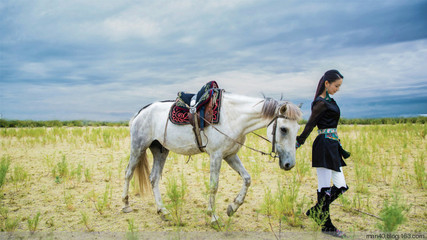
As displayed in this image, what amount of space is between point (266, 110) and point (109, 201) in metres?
3.58

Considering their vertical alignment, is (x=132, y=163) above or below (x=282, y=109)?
below

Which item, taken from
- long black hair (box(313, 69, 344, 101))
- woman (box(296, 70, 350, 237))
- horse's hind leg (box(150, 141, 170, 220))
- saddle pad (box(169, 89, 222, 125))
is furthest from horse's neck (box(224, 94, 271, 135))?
horse's hind leg (box(150, 141, 170, 220))

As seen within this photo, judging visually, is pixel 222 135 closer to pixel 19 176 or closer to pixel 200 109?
pixel 200 109

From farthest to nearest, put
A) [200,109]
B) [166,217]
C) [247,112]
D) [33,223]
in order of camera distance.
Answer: [166,217] < [200,109] < [33,223] < [247,112]

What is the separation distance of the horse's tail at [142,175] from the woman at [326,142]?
2.81 meters

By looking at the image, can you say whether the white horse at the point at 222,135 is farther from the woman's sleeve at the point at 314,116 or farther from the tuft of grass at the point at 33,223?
the tuft of grass at the point at 33,223

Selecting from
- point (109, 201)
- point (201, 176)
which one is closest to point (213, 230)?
point (109, 201)

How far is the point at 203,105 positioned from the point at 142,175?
1.95 metres

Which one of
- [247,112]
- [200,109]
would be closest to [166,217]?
[200,109]

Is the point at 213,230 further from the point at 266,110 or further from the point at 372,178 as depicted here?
the point at 372,178

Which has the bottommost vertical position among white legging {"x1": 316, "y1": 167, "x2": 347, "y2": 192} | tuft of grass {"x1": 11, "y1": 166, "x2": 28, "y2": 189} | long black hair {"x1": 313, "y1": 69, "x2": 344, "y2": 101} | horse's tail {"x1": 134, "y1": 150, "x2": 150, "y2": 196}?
tuft of grass {"x1": 11, "y1": 166, "x2": 28, "y2": 189}

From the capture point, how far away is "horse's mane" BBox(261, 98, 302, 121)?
11.1 feet

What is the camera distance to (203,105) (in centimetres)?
411

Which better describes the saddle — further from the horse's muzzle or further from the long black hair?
the long black hair
